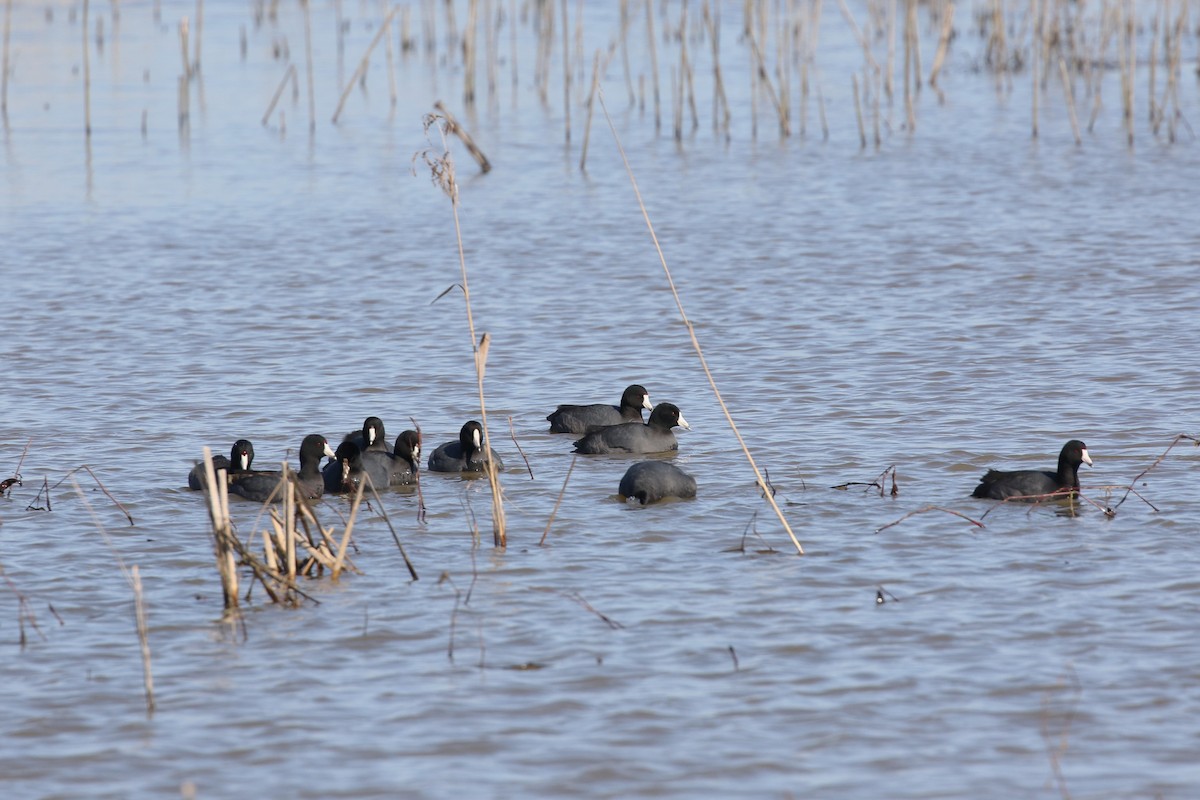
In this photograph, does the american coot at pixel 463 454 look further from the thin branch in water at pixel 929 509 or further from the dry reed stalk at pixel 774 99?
the dry reed stalk at pixel 774 99

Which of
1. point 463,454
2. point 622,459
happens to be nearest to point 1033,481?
point 622,459

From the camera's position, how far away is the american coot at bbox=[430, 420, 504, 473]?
400 inches

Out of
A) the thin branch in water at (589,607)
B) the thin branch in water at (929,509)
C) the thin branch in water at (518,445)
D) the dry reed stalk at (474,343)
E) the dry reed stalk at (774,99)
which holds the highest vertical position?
the dry reed stalk at (774,99)

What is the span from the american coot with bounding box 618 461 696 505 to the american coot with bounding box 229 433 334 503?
188 centimetres

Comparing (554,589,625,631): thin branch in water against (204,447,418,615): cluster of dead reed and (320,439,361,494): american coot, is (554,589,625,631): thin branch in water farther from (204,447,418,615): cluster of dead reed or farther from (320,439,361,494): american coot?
(320,439,361,494): american coot

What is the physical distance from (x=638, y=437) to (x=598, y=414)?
1.68 ft

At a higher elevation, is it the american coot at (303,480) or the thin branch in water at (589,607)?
the american coot at (303,480)

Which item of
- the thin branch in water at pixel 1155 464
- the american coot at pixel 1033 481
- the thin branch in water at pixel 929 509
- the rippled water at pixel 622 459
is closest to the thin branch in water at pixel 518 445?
the rippled water at pixel 622 459

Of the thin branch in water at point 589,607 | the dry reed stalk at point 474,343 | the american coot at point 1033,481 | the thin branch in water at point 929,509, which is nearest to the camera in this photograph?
the thin branch in water at point 589,607

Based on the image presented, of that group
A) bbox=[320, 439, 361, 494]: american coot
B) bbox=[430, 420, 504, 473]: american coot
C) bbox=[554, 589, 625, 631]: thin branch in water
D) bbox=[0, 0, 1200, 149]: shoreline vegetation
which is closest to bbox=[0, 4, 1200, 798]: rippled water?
bbox=[554, 589, 625, 631]: thin branch in water

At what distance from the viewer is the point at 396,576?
8.30 meters

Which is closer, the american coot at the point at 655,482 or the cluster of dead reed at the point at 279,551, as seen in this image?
the cluster of dead reed at the point at 279,551

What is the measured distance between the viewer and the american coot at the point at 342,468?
1000cm

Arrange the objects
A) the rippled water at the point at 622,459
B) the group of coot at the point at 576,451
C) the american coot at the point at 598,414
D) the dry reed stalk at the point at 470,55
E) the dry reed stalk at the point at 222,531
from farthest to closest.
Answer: the dry reed stalk at the point at 470,55 → the american coot at the point at 598,414 → the group of coot at the point at 576,451 → the dry reed stalk at the point at 222,531 → the rippled water at the point at 622,459
